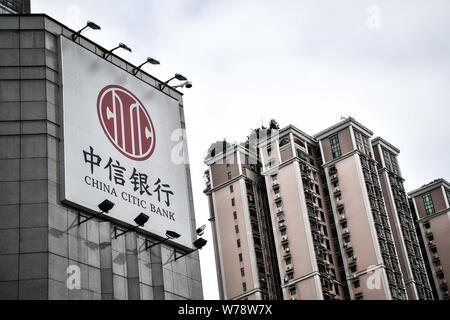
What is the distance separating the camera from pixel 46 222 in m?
33.8

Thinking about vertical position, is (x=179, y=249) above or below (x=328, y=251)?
below

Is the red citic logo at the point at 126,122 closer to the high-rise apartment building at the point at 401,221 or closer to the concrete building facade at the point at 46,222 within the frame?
the concrete building facade at the point at 46,222

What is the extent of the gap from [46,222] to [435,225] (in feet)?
366

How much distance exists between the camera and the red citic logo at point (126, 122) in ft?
131

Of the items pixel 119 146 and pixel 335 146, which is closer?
pixel 119 146

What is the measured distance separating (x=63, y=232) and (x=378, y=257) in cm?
8359

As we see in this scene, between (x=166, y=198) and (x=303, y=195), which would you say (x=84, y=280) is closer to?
(x=166, y=198)

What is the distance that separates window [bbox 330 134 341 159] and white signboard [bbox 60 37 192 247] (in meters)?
81.5

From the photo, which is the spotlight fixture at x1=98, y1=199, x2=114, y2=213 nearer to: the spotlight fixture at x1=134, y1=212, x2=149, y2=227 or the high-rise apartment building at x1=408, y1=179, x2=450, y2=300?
the spotlight fixture at x1=134, y1=212, x2=149, y2=227

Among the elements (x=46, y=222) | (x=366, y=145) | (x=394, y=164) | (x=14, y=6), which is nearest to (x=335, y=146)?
(x=366, y=145)

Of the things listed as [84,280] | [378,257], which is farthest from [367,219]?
[84,280]

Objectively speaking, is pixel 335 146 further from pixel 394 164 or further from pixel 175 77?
pixel 175 77

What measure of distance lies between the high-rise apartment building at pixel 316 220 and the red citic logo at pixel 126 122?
229 feet

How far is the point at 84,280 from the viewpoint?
34094mm
